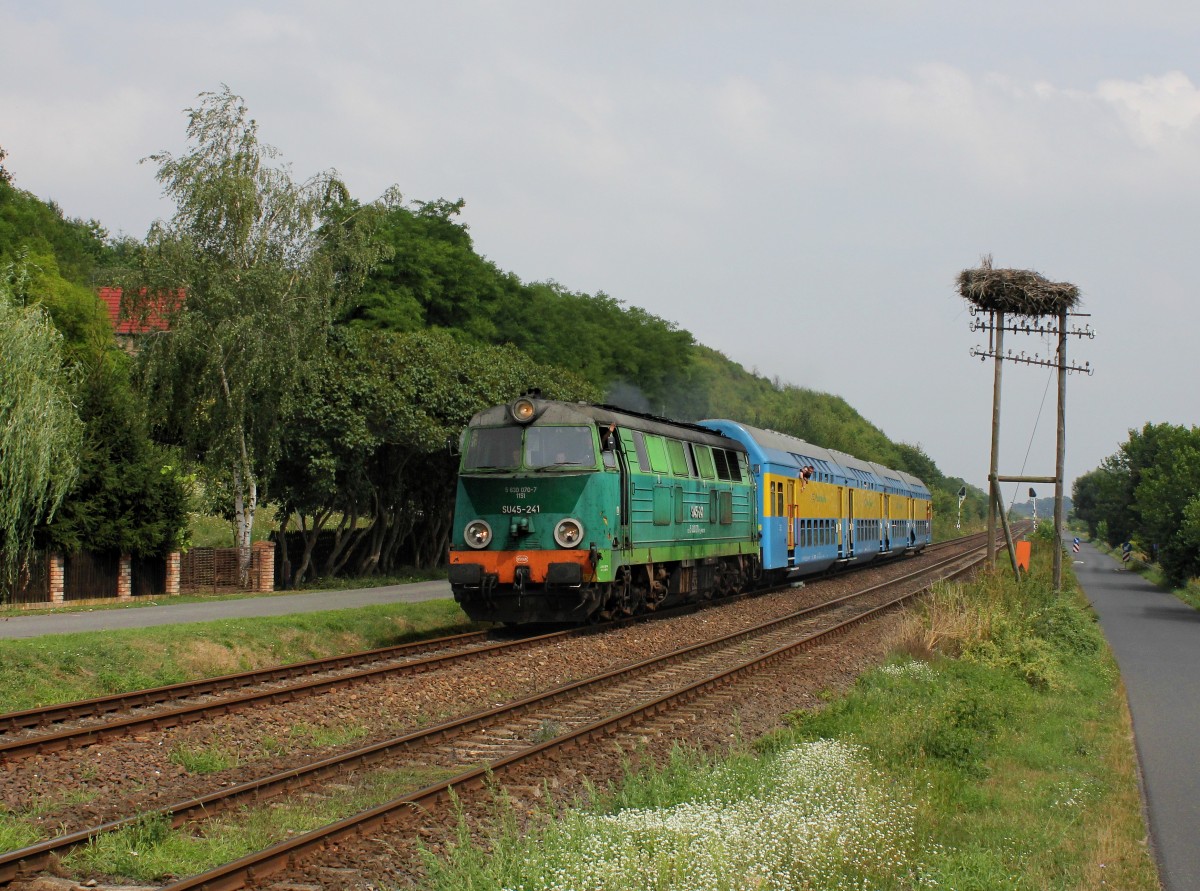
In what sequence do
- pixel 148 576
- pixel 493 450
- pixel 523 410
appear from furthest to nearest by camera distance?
pixel 148 576
pixel 493 450
pixel 523 410

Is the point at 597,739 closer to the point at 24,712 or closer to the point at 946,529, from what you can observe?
the point at 24,712

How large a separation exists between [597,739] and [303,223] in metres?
22.1

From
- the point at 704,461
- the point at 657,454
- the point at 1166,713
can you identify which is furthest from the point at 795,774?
the point at 704,461

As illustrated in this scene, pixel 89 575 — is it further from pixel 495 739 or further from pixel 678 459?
pixel 495 739

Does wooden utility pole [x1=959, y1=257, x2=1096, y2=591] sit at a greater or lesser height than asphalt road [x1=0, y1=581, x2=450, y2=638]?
greater

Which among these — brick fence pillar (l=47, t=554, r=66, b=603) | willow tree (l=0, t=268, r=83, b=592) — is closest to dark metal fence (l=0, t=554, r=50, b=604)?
brick fence pillar (l=47, t=554, r=66, b=603)

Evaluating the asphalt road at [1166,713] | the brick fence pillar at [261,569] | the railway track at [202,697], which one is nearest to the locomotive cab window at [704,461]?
the railway track at [202,697]

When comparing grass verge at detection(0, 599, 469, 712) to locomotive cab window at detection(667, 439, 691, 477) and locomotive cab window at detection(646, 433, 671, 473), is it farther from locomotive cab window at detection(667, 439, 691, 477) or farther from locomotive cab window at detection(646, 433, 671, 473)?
locomotive cab window at detection(667, 439, 691, 477)

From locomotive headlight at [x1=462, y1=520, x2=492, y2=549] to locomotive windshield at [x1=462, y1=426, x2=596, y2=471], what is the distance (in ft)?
3.04

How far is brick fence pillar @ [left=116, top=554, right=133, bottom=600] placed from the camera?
27719mm

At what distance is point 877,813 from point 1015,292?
18.2 metres

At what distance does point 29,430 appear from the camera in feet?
76.7

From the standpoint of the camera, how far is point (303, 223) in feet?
97.5

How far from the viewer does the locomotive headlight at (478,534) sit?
18.1 m
